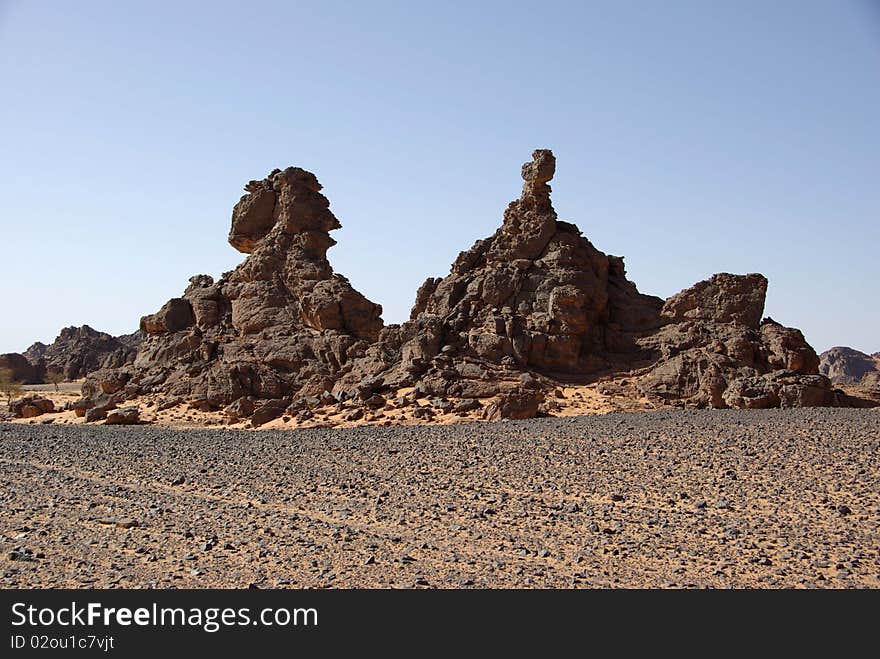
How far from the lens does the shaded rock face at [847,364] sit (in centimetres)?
7325

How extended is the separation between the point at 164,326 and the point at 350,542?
82.9ft

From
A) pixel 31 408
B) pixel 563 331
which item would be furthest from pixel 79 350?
pixel 563 331

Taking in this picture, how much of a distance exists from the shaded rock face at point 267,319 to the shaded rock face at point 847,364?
52.1 metres

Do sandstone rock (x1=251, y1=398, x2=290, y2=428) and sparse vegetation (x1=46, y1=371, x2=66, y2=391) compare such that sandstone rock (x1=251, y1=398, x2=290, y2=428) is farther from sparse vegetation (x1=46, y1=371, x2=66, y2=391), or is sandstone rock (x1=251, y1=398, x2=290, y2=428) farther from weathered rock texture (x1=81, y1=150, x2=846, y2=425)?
sparse vegetation (x1=46, y1=371, x2=66, y2=391)

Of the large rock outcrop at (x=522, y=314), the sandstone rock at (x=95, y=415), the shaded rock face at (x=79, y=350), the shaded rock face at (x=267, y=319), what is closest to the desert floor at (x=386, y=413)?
the sandstone rock at (x=95, y=415)

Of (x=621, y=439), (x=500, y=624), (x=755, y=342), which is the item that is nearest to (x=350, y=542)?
(x=500, y=624)

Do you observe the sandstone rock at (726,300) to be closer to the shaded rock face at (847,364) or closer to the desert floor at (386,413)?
the desert floor at (386,413)

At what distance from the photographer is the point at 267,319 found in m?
32.8

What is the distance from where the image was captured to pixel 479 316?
29.9 m

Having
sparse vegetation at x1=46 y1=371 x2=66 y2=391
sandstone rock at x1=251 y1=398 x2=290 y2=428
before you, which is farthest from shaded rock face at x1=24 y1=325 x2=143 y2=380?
sandstone rock at x1=251 y1=398 x2=290 y2=428

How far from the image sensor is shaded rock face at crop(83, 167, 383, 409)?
30.7 m

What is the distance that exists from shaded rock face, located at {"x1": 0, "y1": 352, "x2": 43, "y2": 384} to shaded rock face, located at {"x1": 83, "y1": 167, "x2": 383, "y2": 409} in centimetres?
3368

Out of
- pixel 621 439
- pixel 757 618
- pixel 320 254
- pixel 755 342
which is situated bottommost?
pixel 757 618

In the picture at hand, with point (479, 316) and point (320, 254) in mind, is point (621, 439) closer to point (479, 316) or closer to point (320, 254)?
point (479, 316)
